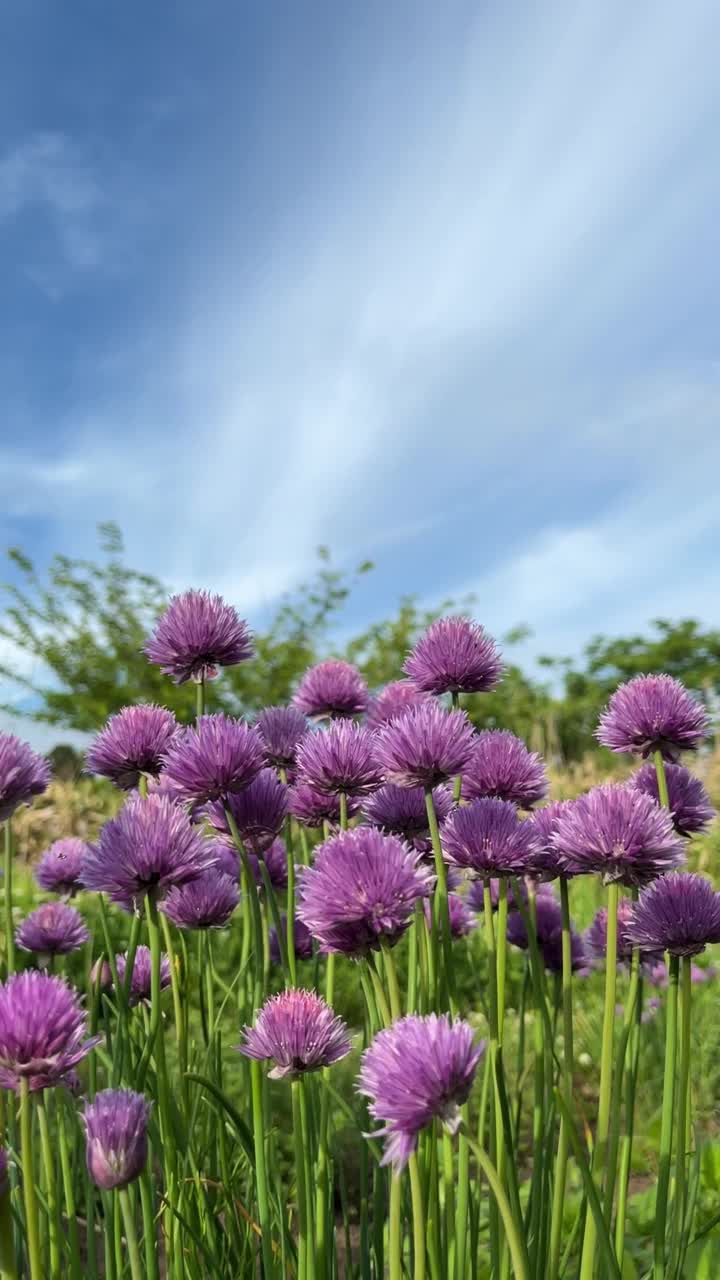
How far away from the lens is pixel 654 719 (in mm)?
1859

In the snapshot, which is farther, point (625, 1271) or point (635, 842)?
point (625, 1271)

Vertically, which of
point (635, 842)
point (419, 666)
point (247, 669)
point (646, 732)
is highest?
point (247, 669)

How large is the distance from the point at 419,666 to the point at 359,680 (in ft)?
1.08

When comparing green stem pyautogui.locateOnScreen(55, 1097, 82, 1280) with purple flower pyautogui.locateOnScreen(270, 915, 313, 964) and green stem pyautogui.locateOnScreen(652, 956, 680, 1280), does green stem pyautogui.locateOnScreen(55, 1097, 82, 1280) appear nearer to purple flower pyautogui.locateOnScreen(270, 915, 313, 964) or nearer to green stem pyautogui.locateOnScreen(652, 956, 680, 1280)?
purple flower pyautogui.locateOnScreen(270, 915, 313, 964)

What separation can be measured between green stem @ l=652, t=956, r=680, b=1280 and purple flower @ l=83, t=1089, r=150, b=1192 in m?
0.80

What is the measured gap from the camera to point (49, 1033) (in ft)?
3.92

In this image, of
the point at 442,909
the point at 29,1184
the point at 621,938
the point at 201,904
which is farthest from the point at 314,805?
the point at 29,1184

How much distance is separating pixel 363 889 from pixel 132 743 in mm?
772

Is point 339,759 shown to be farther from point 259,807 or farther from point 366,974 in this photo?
point 366,974

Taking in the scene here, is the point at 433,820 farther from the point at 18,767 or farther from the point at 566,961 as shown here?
the point at 18,767

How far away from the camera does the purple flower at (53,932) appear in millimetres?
2402

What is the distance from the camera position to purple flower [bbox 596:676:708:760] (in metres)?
1.86

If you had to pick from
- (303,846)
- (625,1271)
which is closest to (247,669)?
(303,846)

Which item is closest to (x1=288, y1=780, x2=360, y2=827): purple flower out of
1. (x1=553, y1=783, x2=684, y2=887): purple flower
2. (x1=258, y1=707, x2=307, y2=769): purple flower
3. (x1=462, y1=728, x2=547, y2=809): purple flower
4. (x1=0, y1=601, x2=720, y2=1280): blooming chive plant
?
(x1=0, y1=601, x2=720, y2=1280): blooming chive plant
